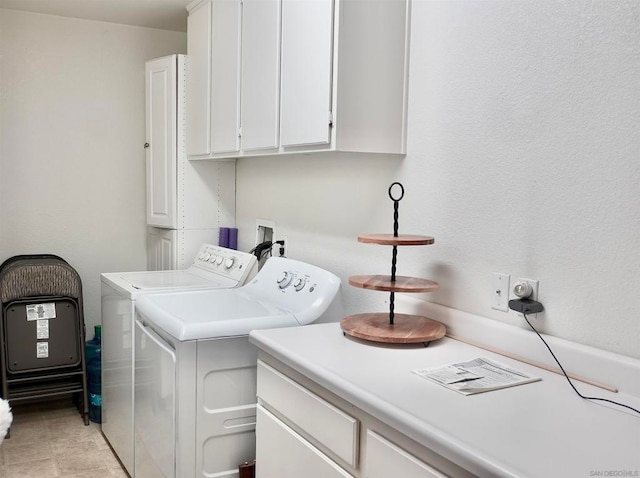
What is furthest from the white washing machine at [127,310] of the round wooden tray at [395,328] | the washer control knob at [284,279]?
the round wooden tray at [395,328]

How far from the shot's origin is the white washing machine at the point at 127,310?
8.90 ft

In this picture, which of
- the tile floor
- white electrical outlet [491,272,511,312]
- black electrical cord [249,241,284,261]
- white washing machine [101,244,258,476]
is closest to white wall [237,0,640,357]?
white electrical outlet [491,272,511,312]

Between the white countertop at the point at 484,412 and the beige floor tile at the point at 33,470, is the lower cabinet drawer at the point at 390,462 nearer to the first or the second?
the white countertop at the point at 484,412

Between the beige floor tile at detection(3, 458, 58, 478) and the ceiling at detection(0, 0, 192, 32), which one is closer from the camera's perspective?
the beige floor tile at detection(3, 458, 58, 478)

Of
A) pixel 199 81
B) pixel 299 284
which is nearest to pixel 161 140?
pixel 199 81

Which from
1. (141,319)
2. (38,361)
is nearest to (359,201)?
(141,319)

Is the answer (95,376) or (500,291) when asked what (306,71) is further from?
(95,376)

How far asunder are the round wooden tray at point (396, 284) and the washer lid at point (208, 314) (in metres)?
0.41

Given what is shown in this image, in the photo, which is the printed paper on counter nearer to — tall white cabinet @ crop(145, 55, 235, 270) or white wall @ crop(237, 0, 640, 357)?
white wall @ crop(237, 0, 640, 357)

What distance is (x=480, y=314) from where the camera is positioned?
1.86 m

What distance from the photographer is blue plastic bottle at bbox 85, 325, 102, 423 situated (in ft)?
11.2

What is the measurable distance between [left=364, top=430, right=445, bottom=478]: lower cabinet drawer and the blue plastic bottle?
244 cm

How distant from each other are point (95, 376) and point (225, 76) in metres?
1.90

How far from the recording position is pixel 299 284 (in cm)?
243
